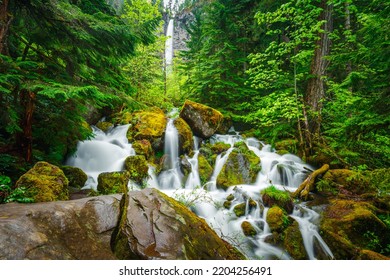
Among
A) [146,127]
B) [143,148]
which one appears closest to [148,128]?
[146,127]

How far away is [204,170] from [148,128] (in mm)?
3488

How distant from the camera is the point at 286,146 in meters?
9.78

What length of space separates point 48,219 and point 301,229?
546 centimetres

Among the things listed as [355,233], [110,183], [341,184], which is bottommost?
[355,233]

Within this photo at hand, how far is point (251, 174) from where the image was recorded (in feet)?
26.2

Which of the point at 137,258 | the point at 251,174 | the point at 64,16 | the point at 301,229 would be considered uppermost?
the point at 64,16

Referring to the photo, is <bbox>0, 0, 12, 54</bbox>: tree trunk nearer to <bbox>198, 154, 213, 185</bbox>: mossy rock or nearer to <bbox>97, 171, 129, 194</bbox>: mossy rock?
<bbox>97, 171, 129, 194</bbox>: mossy rock

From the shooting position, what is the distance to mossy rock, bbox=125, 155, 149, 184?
7422 mm

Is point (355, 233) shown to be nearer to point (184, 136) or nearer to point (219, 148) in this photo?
point (219, 148)

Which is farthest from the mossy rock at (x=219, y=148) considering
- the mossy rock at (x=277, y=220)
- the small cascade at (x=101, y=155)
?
the mossy rock at (x=277, y=220)

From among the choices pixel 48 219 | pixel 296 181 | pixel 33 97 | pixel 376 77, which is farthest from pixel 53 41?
pixel 296 181

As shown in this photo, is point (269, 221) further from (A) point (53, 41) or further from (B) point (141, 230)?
(A) point (53, 41)

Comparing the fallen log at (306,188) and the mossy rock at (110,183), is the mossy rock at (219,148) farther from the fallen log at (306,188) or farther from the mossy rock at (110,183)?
the mossy rock at (110,183)

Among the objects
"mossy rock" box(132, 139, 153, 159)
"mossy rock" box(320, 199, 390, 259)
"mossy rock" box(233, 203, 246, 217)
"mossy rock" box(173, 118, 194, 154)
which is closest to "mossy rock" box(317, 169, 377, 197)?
"mossy rock" box(320, 199, 390, 259)
